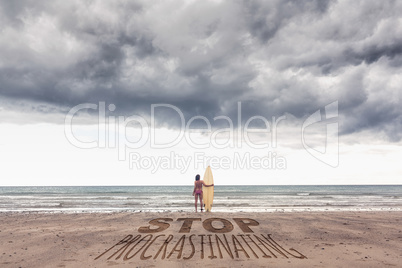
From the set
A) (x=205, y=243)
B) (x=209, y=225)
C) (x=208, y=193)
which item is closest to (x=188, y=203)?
(x=208, y=193)

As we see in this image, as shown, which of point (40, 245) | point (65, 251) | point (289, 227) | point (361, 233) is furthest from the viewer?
point (289, 227)

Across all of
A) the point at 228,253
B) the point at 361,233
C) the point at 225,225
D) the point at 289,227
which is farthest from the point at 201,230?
the point at 361,233

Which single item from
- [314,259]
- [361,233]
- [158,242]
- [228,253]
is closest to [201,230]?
[158,242]

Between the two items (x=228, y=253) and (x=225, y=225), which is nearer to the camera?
(x=228, y=253)

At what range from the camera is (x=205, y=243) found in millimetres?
7141

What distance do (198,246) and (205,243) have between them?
33 centimetres

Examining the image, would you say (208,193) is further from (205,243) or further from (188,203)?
(188,203)

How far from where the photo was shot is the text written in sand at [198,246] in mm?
6141

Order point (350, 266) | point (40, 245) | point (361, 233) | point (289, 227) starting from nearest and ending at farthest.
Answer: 1. point (350, 266)
2. point (40, 245)
3. point (361, 233)
4. point (289, 227)

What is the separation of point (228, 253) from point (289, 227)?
12.8 feet

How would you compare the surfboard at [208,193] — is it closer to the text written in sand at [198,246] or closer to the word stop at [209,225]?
the word stop at [209,225]

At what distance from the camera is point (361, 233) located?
8.43 metres

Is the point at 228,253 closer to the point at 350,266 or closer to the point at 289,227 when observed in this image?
the point at 350,266

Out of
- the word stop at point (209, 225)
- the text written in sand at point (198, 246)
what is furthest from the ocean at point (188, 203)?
the text written in sand at point (198, 246)
